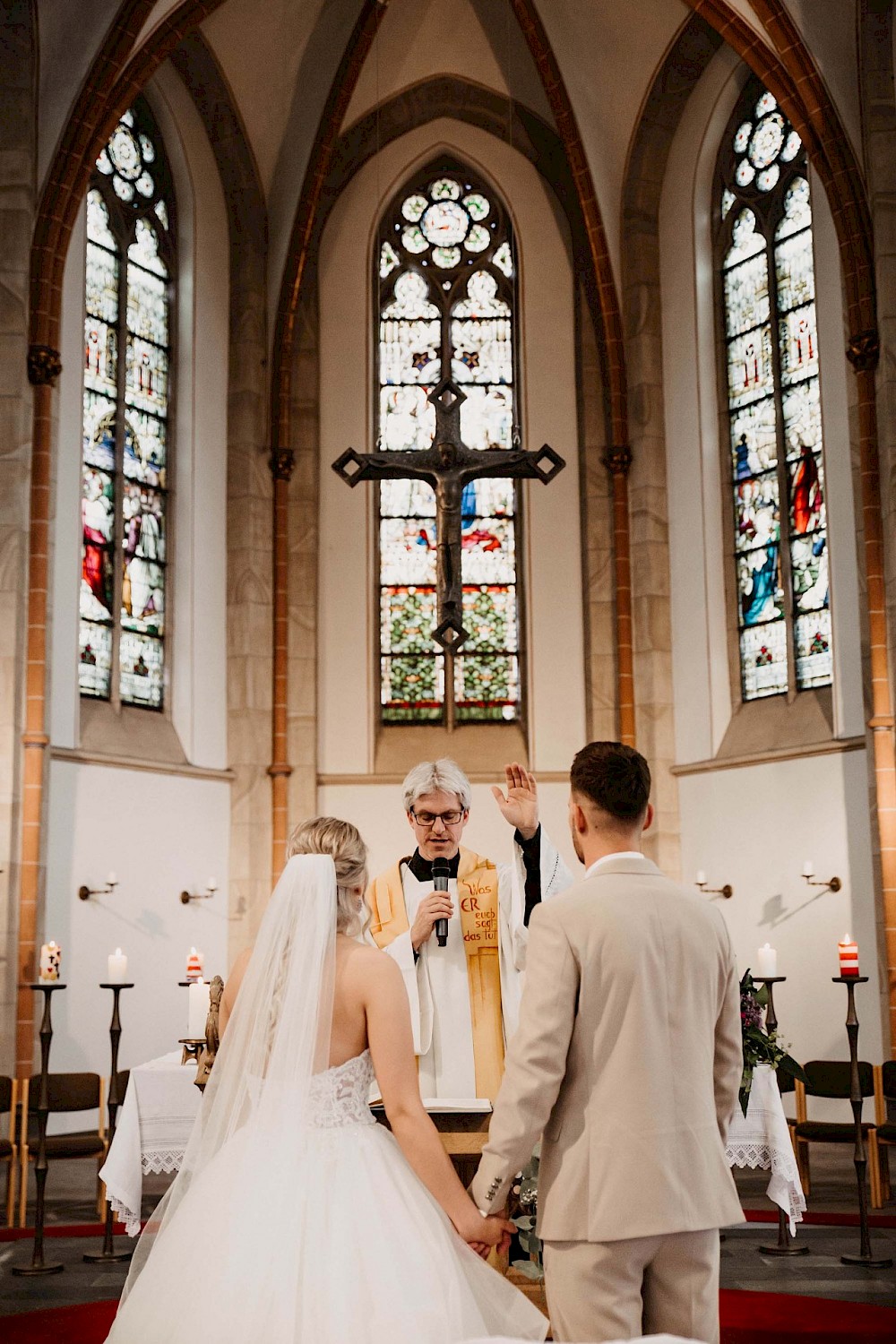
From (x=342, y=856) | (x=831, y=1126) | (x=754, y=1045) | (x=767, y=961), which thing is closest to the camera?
(x=342, y=856)

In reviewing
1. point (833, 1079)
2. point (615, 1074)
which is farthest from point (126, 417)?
point (615, 1074)

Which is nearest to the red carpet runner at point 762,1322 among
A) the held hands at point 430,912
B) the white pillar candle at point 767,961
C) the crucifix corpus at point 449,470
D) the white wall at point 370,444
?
the white pillar candle at point 767,961

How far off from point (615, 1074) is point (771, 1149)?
11.9 feet

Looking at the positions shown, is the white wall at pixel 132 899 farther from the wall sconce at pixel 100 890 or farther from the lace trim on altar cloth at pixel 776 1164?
the lace trim on altar cloth at pixel 776 1164

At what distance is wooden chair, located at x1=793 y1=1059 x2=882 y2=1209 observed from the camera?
297 inches

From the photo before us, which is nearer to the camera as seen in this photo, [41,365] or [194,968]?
[194,968]

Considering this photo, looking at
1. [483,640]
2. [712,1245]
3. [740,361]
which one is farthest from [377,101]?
[712,1245]

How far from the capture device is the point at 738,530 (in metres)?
12.2

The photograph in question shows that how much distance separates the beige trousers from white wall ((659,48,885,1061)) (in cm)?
779

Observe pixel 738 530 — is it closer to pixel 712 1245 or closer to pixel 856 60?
pixel 856 60

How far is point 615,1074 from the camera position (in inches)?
99.6

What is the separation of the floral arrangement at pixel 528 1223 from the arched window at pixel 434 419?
938 cm

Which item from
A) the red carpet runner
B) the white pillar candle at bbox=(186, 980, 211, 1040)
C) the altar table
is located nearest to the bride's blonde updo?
the red carpet runner

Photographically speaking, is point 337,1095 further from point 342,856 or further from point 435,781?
point 435,781
